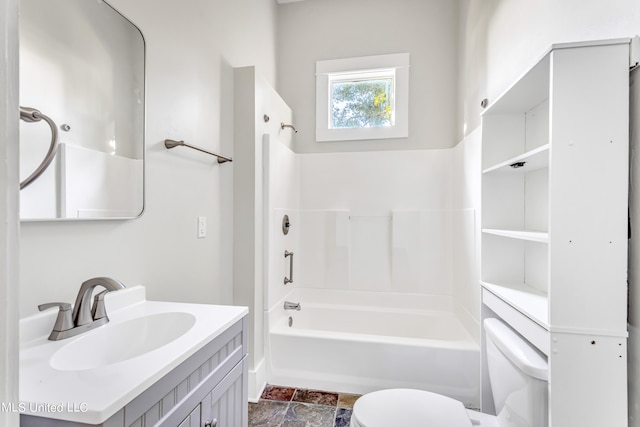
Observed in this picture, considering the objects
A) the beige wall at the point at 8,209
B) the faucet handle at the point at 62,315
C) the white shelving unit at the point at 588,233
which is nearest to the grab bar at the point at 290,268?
the faucet handle at the point at 62,315

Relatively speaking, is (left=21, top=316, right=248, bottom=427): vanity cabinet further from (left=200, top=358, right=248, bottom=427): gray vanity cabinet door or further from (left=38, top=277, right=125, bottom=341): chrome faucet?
(left=38, top=277, right=125, bottom=341): chrome faucet

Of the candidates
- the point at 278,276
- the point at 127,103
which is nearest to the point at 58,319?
the point at 127,103

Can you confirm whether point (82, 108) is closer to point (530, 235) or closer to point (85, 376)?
point (85, 376)

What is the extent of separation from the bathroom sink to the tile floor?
1009mm

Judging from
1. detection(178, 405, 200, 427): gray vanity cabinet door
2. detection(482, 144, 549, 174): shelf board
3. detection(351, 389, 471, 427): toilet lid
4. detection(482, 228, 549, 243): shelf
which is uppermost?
detection(482, 144, 549, 174): shelf board

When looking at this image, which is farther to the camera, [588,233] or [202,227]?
[202,227]

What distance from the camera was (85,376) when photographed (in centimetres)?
71

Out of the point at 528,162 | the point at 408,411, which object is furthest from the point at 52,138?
the point at 528,162

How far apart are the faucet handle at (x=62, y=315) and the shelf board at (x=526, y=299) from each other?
1.47 meters

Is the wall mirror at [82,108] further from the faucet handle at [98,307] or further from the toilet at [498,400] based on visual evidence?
the toilet at [498,400]

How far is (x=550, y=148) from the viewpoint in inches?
38.1

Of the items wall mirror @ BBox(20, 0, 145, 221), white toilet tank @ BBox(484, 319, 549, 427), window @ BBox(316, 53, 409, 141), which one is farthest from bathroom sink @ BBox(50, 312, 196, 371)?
window @ BBox(316, 53, 409, 141)

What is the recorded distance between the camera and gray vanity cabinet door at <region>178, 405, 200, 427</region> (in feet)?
2.86

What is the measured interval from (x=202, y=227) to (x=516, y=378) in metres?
1.61
